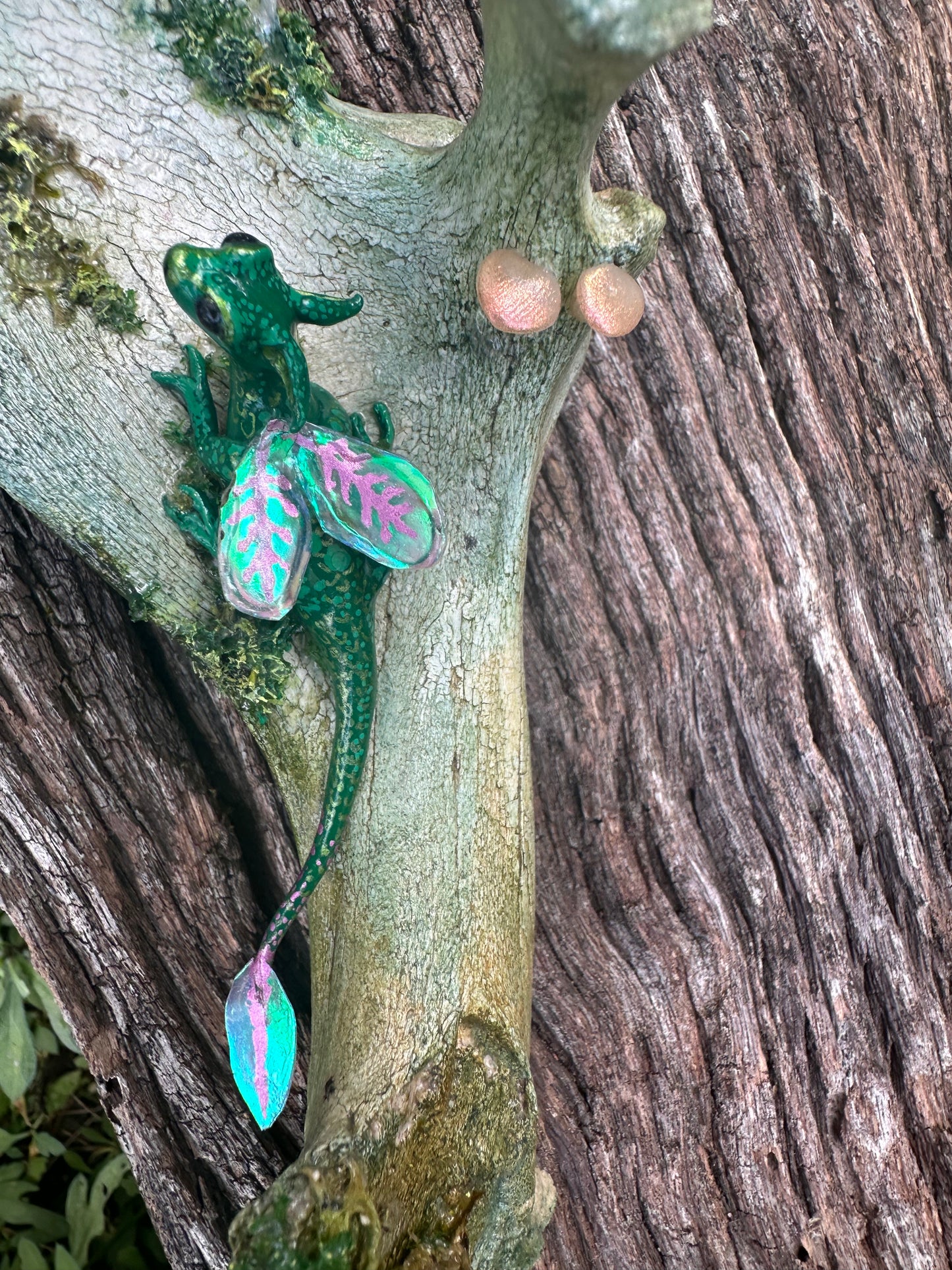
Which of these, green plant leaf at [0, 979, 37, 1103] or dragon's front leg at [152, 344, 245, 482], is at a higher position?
dragon's front leg at [152, 344, 245, 482]

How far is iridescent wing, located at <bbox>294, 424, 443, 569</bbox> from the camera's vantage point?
1182 millimetres

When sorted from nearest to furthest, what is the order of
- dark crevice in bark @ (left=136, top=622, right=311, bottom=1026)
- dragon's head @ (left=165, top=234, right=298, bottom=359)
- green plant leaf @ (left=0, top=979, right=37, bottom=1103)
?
dragon's head @ (left=165, top=234, right=298, bottom=359) → dark crevice in bark @ (left=136, top=622, right=311, bottom=1026) → green plant leaf @ (left=0, top=979, right=37, bottom=1103)

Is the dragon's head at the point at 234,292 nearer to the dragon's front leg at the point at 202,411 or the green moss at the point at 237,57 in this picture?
the dragon's front leg at the point at 202,411

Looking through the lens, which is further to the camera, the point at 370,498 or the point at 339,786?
the point at 339,786

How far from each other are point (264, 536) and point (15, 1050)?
127cm

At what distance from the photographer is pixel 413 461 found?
1.36 meters

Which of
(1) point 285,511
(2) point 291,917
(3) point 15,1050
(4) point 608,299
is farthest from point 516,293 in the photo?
(3) point 15,1050

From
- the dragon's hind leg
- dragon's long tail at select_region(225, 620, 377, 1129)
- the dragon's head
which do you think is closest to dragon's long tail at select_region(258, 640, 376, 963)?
dragon's long tail at select_region(225, 620, 377, 1129)

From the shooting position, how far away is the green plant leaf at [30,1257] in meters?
1.97

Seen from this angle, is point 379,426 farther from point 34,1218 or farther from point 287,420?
point 34,1218

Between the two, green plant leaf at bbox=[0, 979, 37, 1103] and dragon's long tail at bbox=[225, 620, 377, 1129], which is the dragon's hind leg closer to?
dragon's long tail at bbox=[225, 620, 377, 1129]

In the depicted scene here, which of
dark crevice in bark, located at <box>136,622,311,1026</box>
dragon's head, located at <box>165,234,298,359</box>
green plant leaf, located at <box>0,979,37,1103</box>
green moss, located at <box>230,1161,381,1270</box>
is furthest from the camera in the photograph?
green plant leaf, located at <box>0,979,37,1103</box>

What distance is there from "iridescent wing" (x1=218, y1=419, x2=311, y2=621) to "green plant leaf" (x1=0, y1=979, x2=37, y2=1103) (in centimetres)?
117

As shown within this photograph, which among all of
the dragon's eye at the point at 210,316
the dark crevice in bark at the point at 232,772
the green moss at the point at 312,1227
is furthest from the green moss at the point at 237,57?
the green moss at the point at 312,1227
